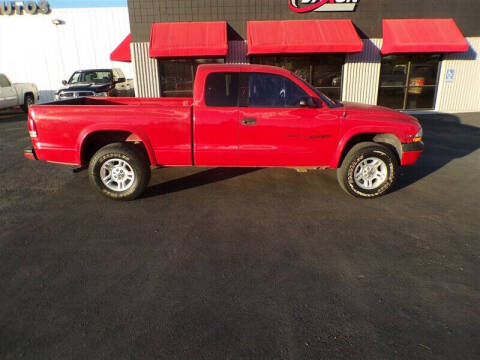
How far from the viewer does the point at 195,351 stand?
2443mm

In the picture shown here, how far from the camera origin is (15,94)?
1599 centimetres

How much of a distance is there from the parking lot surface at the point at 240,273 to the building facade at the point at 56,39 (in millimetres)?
18364

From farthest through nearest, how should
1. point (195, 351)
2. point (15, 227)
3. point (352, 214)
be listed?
point (352, 214) < point (15, 227) < point (195, 351)

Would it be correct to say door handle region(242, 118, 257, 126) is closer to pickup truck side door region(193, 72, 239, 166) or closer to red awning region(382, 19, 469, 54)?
pickup truck side door region(193, 72, 239, 166)

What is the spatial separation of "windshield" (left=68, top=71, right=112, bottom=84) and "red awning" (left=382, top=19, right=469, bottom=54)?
11.8 metres

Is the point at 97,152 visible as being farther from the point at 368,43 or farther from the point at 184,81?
the point at 368,43

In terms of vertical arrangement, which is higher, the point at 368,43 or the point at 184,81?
the point at 368,43

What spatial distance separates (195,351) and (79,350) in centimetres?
84

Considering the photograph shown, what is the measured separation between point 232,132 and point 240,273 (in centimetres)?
250

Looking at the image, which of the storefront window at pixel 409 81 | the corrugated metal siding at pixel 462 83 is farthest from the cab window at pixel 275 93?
the corrugated metal siding at pixel 462 83

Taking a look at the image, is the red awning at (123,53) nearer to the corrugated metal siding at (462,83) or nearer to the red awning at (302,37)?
the red awning at (302,37)

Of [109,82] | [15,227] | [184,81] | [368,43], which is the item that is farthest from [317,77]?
[15,227]

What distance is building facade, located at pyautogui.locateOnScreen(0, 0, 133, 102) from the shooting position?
21.1m

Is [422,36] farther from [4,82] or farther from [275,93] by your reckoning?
[4,82]
